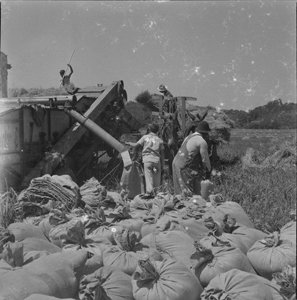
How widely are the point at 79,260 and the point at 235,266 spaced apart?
0.84 meters

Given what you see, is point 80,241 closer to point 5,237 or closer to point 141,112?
point 5,237

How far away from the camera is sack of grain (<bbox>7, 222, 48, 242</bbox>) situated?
9.43ft

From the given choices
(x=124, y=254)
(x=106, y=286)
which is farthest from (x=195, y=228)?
(x=106, y=286)

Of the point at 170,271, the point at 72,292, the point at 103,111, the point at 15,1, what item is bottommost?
the point at 72,292

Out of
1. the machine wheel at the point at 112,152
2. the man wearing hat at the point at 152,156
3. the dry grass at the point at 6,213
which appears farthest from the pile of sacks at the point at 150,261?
the machine wheel at the point at 112,152

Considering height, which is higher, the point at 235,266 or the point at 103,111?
the point at 103,111

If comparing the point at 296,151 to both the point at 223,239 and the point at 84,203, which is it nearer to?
the point at 84,203

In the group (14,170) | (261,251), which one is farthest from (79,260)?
(14,170)

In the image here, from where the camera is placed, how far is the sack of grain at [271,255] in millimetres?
2180

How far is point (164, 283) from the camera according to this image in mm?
2100

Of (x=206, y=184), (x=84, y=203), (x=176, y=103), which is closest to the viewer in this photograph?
(x=84, y=203)

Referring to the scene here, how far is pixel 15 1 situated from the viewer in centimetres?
252

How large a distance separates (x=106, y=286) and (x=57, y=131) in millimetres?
5508

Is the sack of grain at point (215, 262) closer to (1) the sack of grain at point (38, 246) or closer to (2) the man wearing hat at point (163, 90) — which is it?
(1) the sack of grain at point (38, 246)
